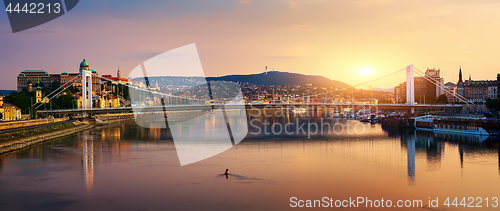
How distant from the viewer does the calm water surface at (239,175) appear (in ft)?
37.1

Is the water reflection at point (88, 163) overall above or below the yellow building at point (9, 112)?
below

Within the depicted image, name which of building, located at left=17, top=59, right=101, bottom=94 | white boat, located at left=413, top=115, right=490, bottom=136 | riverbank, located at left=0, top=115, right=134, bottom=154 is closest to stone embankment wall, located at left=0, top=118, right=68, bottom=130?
riverbank, located at left=0, top=115, right=134, bottom=154

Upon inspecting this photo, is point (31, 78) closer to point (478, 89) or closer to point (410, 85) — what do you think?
point (410, 85)

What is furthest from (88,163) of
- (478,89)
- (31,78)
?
(31,78)

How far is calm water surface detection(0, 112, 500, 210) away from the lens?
1132 centimetres

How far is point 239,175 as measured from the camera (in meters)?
14.2

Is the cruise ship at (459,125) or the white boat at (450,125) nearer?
the cruise ship at (459,125)

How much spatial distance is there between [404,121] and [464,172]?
2037cm

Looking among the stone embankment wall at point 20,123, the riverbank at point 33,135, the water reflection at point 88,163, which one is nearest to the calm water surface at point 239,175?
the water reflection at point 88,163

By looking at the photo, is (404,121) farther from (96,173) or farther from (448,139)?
(96,173)

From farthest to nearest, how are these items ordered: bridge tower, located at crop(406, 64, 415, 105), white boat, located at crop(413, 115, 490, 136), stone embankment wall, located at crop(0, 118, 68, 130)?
bridge tower, located at crop(406, 64, 415, 105), white boat, located at crop(413, 115, 490, 136), stone embankment wall, located at crop(0, 118, 68, 130)

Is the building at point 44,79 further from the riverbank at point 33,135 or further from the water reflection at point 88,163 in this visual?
the water reflection at point 88,163

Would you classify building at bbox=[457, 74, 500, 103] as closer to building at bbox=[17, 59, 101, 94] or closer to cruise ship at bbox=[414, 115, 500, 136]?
cruise ship at bbox=[414, 115, 500, 136]

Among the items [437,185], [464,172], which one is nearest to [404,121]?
[464,172]
